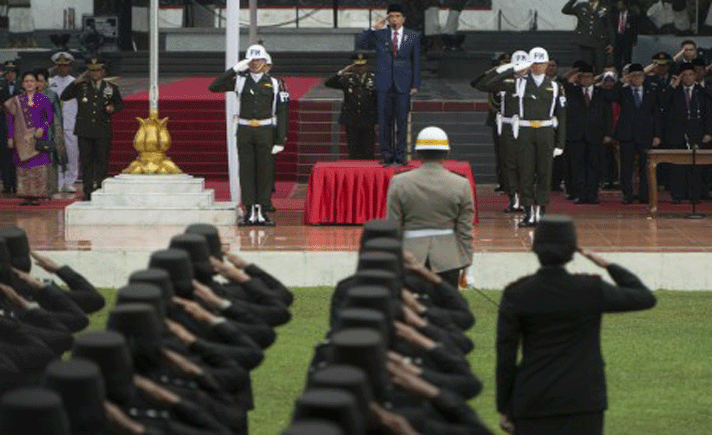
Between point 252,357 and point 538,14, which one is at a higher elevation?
point 538,14

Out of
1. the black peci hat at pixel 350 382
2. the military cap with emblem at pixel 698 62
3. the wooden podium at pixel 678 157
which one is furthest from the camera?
the military cap with emblem at pixel 698 62

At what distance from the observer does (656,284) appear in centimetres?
1853

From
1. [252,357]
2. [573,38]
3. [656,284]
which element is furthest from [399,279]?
[573,38]

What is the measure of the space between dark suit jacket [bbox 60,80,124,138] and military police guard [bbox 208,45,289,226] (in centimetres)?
287

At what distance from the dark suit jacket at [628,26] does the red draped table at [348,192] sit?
28.2 feet

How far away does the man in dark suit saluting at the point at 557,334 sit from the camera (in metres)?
8.95

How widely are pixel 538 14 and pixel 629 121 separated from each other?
14.5 metres

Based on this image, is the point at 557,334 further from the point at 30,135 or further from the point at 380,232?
the point at 30,135

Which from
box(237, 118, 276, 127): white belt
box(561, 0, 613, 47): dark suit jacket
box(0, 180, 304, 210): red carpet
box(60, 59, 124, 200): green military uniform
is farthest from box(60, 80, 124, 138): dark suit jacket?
box(561, 0, 613, 47): dark suit jacket

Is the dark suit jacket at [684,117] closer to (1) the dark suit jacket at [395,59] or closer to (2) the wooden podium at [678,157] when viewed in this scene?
(2) the wooden podium at [678,157]

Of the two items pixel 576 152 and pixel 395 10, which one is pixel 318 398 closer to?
pixel 395 10

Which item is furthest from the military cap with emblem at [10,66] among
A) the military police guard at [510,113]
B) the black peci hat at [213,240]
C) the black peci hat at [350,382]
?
the black peci hat at [350,382]

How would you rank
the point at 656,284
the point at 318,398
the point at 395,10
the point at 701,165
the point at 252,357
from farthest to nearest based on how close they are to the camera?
the point at 701,165 → the point at 395,10 → the point at 656,284 → the point at 252,357 → the point at 318,398

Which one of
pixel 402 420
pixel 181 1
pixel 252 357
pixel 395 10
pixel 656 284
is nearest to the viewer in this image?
pixel 402 420
